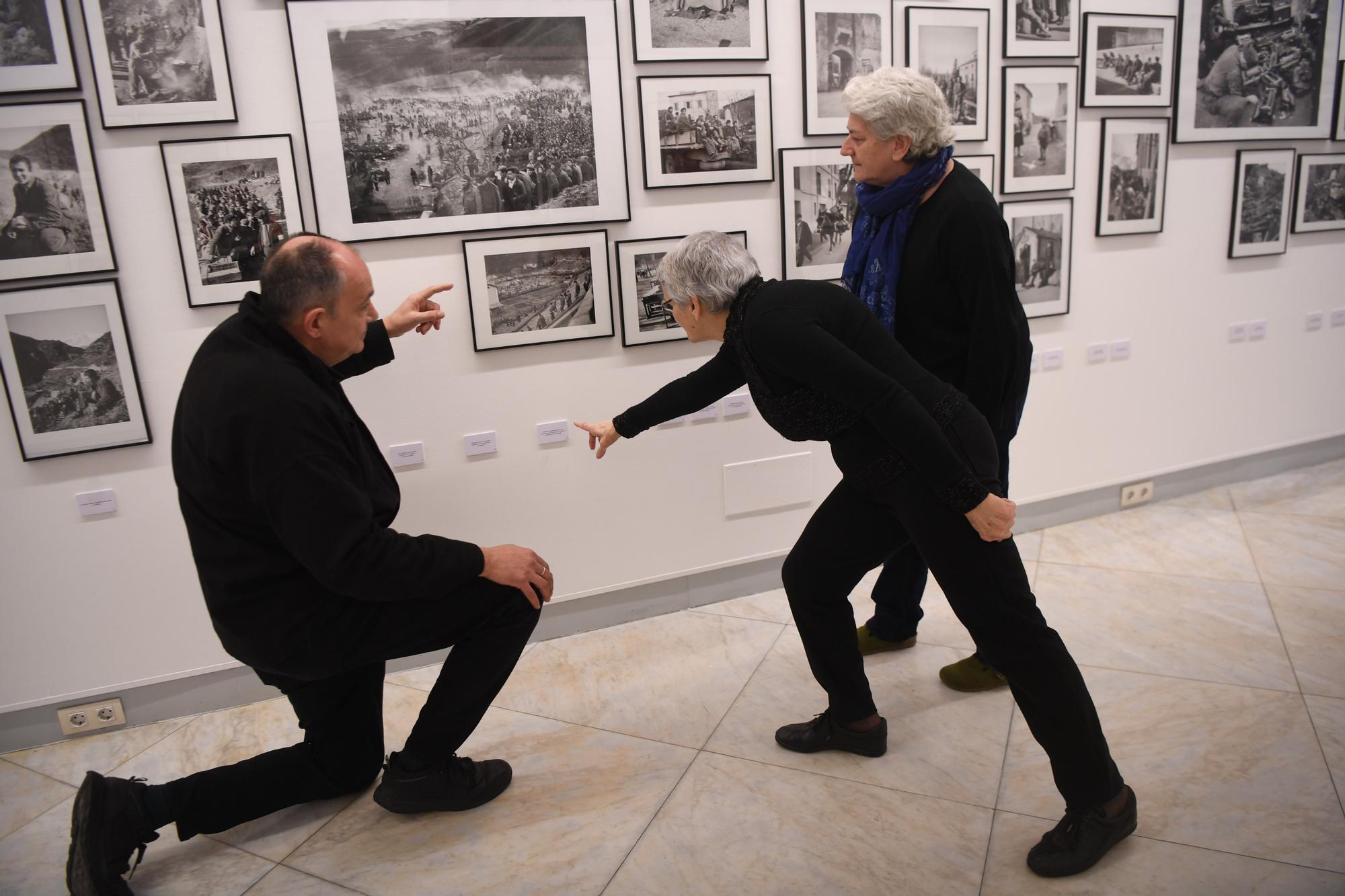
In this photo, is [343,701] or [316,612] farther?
[343,701]

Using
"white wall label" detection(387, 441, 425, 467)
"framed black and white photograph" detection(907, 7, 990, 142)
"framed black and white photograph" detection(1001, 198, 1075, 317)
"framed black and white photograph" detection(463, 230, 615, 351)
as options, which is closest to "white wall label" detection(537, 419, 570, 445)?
"framed black and white photograph" detection(463, 230, 615, 351)

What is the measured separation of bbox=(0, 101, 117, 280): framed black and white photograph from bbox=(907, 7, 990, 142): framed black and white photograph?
131 inches

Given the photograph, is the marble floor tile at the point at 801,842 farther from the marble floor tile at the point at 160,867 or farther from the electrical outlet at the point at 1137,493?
the electrical outlet at the point at 1137,493

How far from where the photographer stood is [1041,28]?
4.26 metres

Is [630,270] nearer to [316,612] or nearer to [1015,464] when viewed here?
[316,612]

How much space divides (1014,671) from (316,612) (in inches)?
72.7

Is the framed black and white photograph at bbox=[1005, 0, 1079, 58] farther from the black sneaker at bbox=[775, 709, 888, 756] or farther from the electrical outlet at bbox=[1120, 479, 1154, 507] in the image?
the black sneaker at bbox=[775, 709, 888, 756]

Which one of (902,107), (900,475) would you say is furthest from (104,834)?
(902,107)

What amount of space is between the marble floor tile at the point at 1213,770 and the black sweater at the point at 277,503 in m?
1.92

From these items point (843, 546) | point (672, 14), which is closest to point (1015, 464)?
point (843, 546)

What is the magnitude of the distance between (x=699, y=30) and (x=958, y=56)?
133cm

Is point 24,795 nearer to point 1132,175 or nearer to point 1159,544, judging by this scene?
point 1159,544

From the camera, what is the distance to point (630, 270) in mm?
3701

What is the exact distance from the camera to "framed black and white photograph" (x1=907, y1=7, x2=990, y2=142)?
13.1 ft
